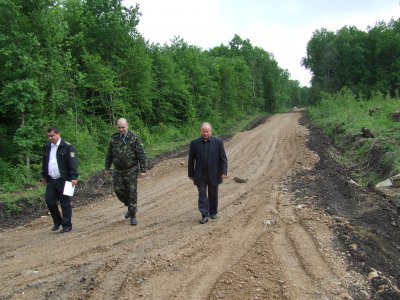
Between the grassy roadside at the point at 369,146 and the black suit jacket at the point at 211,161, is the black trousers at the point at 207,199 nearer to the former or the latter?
the black suit jacket at the point at 211,161

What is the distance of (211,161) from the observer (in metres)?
8.00

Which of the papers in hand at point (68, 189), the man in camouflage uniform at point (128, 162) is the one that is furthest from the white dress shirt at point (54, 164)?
the man in camouflage uniform at point (128, 162)

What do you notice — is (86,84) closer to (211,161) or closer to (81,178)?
(81,178)

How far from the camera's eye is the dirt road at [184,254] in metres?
4.93

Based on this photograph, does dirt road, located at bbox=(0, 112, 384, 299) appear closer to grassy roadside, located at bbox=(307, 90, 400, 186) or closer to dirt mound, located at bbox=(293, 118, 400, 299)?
dirt mound, located at bbox=(293, 118, 400, 299)

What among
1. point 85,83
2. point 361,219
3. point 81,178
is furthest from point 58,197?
point 85,83

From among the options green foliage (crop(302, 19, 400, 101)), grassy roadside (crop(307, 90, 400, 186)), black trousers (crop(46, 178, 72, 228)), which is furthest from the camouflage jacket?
green foliage (crop(302, 19, 400, 101))

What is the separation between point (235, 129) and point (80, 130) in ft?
70.3

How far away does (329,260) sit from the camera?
575 centimetres

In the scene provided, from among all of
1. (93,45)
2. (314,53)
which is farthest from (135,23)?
(314,53)

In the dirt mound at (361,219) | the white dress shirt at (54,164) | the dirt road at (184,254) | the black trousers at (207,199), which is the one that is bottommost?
the dirt mound at (361,219)

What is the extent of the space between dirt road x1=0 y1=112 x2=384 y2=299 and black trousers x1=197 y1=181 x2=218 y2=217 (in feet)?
0.94

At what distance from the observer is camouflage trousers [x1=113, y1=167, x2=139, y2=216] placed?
26.0ft

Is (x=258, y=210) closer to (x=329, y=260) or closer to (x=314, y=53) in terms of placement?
(x=329, y=260)
